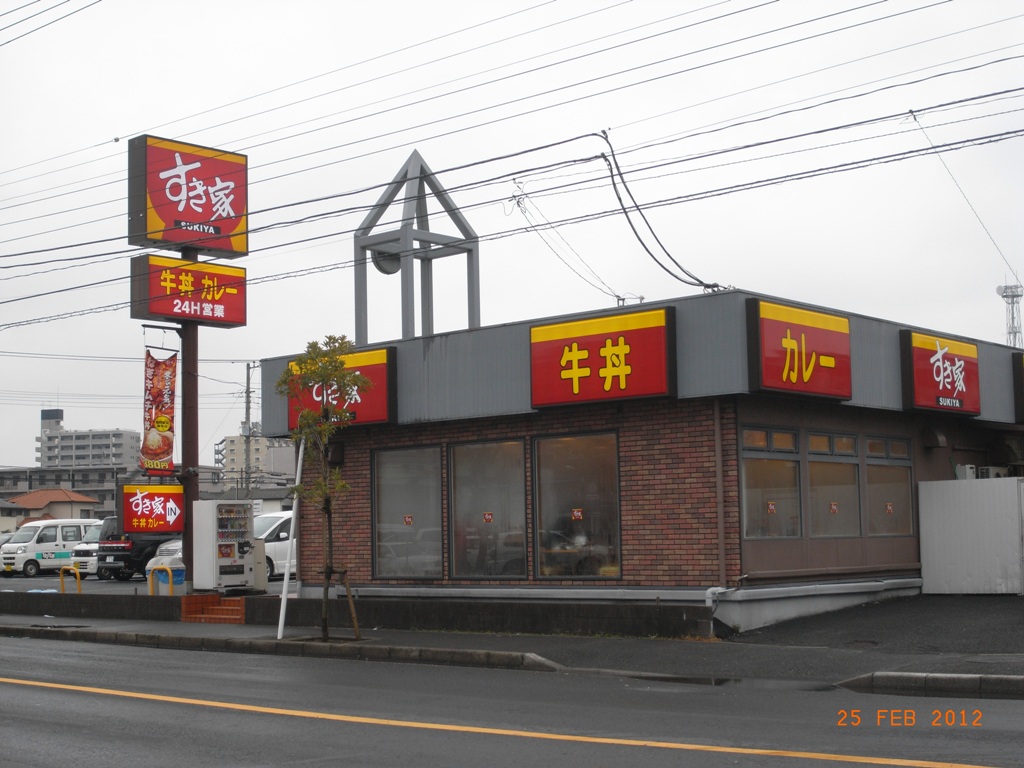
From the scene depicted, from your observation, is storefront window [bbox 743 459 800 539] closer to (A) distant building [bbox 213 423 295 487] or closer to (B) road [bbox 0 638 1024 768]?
(B) road [bbox 0 638 1024 768]

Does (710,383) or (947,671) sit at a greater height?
(710,383)

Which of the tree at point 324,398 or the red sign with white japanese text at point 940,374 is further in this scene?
the red sign with white japanese text at point 940,374

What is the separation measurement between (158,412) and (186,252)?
3833 millimetres

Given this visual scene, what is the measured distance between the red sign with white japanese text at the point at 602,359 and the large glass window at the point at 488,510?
1.69 m

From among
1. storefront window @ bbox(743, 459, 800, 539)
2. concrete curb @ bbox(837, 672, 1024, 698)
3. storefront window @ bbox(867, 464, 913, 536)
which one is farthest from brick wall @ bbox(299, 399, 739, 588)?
concrete curb @ bbox(837, 672, 1024, 698)

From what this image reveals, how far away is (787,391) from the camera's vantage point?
1717 centimetres

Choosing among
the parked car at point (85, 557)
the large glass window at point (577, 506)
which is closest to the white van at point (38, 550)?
the parked car at point (85, 557)

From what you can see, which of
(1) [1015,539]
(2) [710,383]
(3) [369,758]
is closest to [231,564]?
(2) [710,383]

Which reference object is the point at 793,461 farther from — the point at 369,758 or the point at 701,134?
the point at 369,758

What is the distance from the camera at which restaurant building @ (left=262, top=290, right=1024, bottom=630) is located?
17.4 meters

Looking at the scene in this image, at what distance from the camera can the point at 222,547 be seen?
25.0 metres

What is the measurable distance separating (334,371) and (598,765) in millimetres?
10354

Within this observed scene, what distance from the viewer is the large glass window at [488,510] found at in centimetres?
1984

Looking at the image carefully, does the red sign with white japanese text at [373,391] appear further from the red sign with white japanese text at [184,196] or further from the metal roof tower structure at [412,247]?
the red sign with white japanese text at [184,196]
